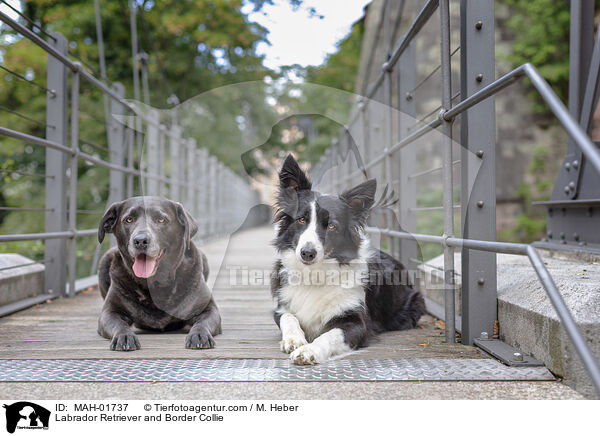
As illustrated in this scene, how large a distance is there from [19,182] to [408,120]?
10.9m

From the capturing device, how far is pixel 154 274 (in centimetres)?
275

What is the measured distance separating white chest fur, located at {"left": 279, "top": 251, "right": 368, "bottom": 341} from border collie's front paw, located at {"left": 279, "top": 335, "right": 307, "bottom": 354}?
10.1 inches

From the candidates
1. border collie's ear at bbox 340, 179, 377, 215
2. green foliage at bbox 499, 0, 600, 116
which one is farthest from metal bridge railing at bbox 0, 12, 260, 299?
green foliage at bbox 499, 0, 600, 116

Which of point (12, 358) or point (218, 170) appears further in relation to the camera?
point (218, 170)

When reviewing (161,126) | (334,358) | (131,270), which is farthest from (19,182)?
(334,358)

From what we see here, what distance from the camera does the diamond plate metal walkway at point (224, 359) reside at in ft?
6.58

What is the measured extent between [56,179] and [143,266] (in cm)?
198

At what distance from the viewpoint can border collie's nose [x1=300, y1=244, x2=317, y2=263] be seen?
8.58 ft

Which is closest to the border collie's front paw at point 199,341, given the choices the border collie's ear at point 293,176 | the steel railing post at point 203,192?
the border collie's ear at point 293,176
